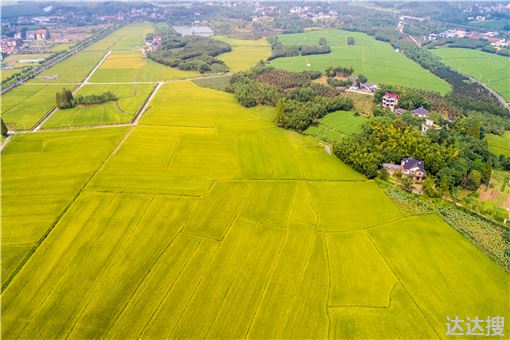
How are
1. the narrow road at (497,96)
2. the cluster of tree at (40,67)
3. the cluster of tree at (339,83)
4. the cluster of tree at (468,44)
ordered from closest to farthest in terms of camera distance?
1. the narrow road at (497,96)
2. the cluster of tree at (339,83)
3. the cluster of tree at (40,67)
4. the cluster of tree at (468,44)

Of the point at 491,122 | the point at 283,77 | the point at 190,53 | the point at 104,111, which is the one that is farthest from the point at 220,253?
the point at 190,53

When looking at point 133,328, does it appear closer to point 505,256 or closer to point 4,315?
point 4,315

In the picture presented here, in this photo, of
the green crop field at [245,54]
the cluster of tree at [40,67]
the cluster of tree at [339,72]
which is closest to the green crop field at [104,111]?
the cluster of tree at [40,67]

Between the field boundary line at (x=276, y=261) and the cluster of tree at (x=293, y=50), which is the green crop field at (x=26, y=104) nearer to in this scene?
the field boundary line at (x=276, y=261)

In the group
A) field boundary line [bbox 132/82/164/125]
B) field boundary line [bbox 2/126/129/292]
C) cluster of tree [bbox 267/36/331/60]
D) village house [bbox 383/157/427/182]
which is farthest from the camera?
cluster of tree [bbox 267/36/331/60]

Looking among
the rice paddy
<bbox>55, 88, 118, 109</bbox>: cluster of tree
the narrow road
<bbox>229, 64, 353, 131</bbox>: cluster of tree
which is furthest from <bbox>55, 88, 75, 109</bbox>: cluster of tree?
the narrow road

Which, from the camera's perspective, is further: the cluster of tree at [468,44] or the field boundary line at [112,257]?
the cluster of tree at [468,44]

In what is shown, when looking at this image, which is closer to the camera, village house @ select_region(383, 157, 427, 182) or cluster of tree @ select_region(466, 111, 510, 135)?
village house @ select_region(383, 157, 427, 182)

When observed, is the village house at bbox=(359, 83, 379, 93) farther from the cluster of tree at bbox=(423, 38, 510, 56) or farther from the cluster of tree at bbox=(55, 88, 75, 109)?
the cluster of tree at bbox=(423, 38, 510, 56)
